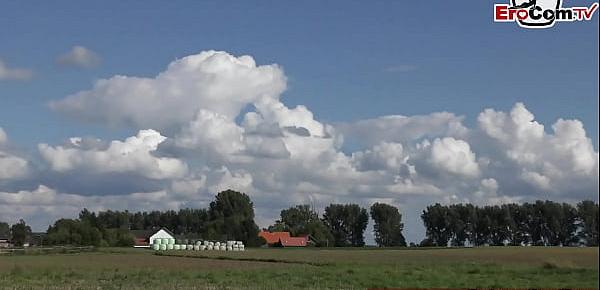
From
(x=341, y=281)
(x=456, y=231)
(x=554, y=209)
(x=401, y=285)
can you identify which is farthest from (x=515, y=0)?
(x=456, y=231)

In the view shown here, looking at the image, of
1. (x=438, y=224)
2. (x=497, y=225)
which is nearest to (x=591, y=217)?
(x=497, y=225)

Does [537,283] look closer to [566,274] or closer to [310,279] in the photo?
[566,274]

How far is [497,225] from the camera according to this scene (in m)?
165

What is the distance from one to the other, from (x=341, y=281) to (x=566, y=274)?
14.5 m

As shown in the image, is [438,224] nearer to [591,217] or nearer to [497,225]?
[497,225]

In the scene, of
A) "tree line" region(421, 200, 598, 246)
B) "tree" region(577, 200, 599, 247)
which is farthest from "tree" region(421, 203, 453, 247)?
"tree" region(577, 200, 599, 247)

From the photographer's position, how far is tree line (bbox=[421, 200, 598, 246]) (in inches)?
4373

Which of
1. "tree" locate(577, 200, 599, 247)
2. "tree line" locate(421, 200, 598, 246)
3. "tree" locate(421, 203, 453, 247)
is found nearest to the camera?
"tree" locate(577, 200, 599, 247)

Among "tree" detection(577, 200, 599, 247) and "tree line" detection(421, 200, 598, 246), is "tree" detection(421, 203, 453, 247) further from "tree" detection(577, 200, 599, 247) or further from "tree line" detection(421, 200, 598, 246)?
"tree" detection(577, 200, 599, 247)

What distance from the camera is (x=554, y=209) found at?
107188 millimetres

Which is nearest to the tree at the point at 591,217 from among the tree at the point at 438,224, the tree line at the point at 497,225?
the tree line at the point at 497,225

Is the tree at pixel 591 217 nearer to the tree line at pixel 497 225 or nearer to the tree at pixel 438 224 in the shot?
the tree line at pixel 497 225

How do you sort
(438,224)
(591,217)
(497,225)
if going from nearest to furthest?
(591,217), (497,225), (438,224)

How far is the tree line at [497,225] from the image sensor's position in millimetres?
111062
